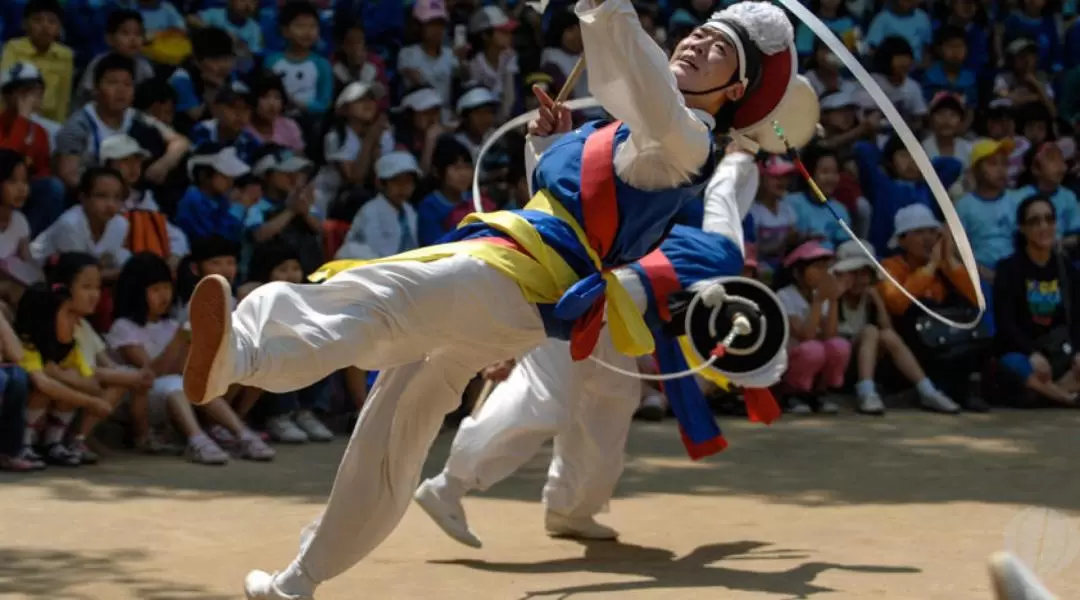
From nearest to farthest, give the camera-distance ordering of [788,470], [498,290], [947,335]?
[498,290] → [788,470] → [947,335]

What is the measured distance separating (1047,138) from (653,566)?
6.78 meters

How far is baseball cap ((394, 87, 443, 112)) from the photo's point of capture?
9.77 metres

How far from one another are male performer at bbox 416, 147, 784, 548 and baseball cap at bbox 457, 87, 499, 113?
3.85 meters

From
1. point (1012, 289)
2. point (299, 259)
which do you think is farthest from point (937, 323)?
point (299, 259)

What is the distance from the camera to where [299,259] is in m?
8.35

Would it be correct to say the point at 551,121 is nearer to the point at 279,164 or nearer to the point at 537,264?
the point at 537,264

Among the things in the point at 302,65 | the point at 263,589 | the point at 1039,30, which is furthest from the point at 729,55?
the point at 1039,30

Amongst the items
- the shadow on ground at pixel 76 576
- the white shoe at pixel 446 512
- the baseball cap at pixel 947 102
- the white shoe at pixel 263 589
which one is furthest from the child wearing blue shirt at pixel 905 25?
the white shoe at pixel 263 589

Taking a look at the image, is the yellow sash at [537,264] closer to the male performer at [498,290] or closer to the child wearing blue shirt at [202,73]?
the male performer at [498,290]

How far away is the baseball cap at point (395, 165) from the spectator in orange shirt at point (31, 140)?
5.20 ft

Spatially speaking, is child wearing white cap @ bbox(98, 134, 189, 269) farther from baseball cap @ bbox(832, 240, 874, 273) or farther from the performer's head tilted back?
the performer's head tilted back

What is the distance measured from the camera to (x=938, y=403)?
938cm

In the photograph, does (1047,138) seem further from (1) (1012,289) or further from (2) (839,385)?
(2) (839,385)

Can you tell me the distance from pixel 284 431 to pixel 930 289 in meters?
3.64
